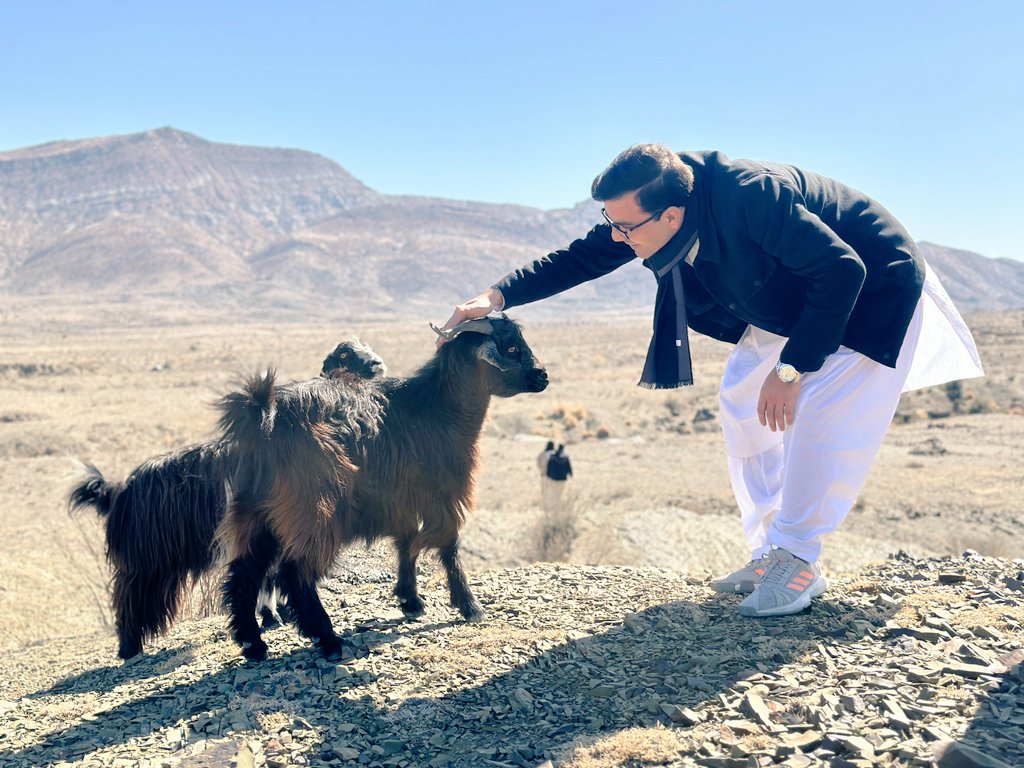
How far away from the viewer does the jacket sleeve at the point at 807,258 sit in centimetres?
404

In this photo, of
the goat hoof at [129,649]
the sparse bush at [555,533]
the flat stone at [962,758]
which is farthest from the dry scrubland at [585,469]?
the flat stone at [962,758]

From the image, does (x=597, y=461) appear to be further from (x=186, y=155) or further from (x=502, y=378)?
(x=186, y=155)

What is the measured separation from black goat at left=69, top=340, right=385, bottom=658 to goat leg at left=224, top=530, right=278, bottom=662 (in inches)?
14.6

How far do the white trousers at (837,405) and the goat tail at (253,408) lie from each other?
8.22ft

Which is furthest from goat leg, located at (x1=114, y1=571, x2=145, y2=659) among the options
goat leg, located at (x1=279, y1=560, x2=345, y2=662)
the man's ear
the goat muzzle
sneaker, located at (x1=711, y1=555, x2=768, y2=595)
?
the man's ear

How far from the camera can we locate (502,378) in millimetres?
5371

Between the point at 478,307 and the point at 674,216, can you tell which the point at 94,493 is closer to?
the point at 478,307

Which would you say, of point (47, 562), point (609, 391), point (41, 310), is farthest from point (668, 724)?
point (41, 310)

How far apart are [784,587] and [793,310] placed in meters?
1.44

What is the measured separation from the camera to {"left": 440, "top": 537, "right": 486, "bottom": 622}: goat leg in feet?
17.7

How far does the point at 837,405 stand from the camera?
449 cm

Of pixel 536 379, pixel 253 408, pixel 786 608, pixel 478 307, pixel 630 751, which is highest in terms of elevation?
pixel 478 307

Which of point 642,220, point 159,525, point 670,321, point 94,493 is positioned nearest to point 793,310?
point 670,321

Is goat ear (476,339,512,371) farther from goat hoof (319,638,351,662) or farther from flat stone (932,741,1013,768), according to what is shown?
flat stone (932,741,1013,768)
